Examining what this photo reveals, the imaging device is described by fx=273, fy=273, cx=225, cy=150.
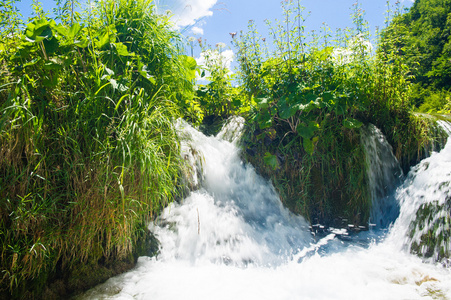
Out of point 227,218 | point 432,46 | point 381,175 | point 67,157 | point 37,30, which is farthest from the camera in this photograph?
point 432,46

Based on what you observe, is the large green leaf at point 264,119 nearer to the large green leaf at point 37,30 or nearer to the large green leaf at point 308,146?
the large green leaf at point 308,146

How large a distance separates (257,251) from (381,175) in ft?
6.87

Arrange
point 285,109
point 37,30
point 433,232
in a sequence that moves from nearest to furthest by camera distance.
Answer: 1. point 37,30
2. point 433,232
3. point 285,109

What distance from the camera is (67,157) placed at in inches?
78.3

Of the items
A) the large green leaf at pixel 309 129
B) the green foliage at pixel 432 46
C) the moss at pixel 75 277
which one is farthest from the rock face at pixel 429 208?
the green foliage at pixel 432 46

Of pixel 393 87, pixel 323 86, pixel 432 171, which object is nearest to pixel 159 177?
pixel 323 86

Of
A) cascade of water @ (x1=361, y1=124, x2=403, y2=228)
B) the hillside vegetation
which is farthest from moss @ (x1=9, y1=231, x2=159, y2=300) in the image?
cascade of water @ (x1=361, y1=124, x2=403, y2=228)

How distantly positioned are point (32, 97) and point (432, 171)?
13.3 feet

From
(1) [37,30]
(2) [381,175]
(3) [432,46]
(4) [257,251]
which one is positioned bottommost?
(4) [257,251]

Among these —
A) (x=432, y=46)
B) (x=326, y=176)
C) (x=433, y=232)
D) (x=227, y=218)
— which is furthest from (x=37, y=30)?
(x=432, y=46)

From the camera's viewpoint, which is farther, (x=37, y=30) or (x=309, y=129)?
(x=309, y=129)

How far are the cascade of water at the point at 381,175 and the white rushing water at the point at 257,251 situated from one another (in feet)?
0.51

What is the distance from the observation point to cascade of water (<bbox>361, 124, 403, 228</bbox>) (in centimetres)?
349

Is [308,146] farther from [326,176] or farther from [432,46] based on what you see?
[432,46]
